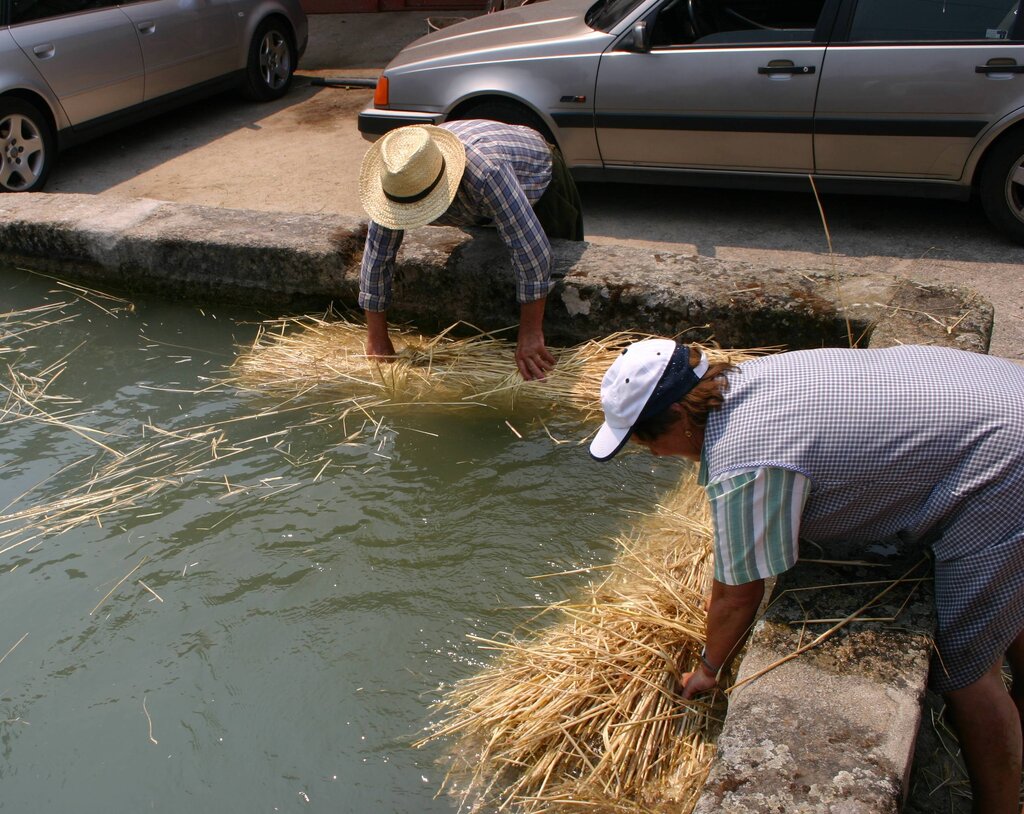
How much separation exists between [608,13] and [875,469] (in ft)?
16.4

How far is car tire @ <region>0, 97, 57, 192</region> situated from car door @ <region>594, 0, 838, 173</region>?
448 cm

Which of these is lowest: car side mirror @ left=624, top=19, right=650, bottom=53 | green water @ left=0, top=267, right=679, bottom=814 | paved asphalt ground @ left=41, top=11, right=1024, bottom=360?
green water @ left=0, top=267, right=679, bottom=814

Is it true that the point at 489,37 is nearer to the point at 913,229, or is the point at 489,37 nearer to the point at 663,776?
the point at 913,229

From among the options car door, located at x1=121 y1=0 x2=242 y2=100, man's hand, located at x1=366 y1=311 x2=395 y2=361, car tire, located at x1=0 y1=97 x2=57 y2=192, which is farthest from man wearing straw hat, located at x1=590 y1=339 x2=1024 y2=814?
car door, located at x1=121 y1=0 x2=242 y2=100

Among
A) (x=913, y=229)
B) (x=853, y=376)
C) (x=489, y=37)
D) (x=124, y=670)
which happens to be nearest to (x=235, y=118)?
(x=489, y=37)

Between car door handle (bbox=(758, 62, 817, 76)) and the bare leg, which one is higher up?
car door handle (bbox=(758, 62, 817, 76))

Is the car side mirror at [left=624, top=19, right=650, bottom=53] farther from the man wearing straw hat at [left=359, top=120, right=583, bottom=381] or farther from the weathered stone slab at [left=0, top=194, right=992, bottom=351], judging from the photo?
the weathered stone slab at [left=0, top=194, right=992, bottom=351]

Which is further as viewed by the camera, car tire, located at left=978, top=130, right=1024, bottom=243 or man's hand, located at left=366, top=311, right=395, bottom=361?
car tire, located at left=978, top=130, right=1024, bottom=243

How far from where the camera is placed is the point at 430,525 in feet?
12.5

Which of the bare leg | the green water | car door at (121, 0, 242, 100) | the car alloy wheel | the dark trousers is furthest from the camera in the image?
the car alloy wheel

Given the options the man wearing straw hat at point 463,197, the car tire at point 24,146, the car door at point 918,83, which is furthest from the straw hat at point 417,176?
the car tire at point 24,146

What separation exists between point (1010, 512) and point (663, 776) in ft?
3.80

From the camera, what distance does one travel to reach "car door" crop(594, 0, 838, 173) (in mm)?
5828

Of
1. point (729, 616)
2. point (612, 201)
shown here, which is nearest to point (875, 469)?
point (729, 616)
